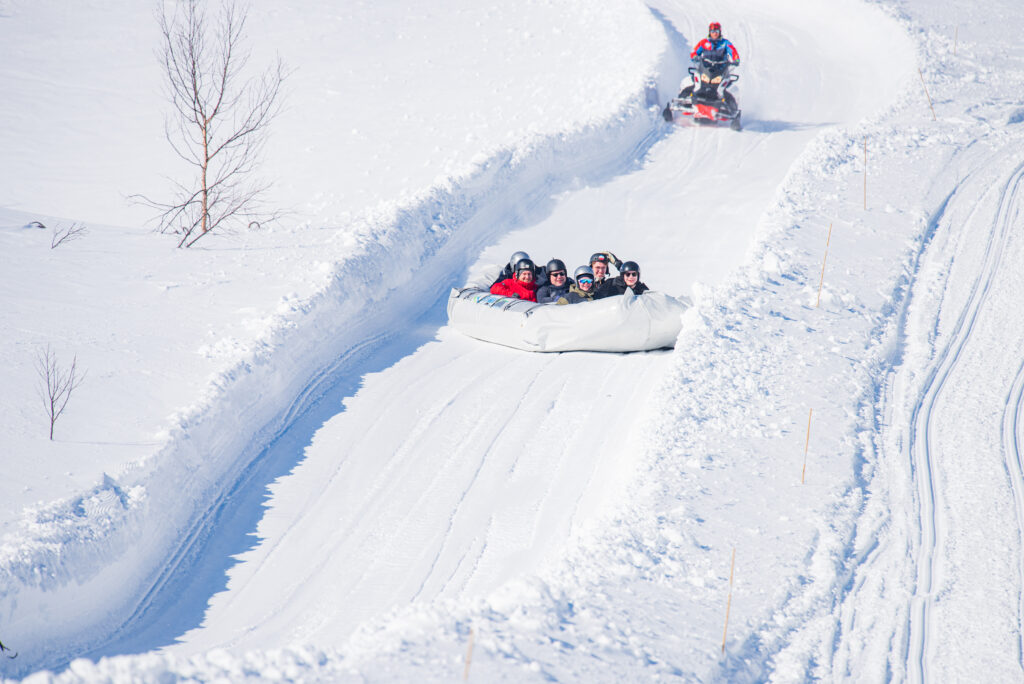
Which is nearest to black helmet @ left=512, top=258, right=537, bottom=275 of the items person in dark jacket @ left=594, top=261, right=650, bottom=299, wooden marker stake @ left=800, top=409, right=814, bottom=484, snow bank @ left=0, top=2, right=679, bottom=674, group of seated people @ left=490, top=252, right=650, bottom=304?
group of seated people @ left=490, top=252, right=650, bottom=304

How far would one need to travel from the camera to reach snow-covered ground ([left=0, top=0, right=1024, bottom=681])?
441 centimetres

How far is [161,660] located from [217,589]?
161 cm

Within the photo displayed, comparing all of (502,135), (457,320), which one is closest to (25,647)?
(457,320)

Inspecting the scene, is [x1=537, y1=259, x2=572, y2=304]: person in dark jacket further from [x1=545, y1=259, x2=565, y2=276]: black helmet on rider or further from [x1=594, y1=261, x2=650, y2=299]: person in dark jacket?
[x1=594, y1=261, x2=650, y2=299]: person in dark jacket

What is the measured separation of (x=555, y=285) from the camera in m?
8.77

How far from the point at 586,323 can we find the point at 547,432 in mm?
1354

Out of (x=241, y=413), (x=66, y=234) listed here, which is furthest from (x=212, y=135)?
(x=241, y=413)

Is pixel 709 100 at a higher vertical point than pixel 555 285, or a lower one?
higher

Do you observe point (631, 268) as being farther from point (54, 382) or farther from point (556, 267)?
point (54, 382)

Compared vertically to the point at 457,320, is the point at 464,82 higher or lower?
higher

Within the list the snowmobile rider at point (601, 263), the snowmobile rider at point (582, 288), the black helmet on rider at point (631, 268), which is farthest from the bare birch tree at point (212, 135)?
the black helmet on rider at point (631, 268)

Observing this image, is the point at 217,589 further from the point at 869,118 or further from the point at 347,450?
the point at 869,118

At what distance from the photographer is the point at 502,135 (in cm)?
1510

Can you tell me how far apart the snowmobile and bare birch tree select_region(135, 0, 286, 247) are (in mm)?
6657
